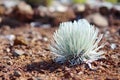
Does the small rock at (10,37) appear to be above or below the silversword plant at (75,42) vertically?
above

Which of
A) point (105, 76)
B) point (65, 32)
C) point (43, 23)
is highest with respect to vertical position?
point (43, 23)

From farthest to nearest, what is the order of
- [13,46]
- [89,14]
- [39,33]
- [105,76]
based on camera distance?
[89,14]
[39,33]
[13,46]
[105,76]

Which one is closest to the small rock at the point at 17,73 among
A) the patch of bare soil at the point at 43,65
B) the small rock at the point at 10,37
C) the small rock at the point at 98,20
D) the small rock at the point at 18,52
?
the patch of bare soil at the point at 43,65

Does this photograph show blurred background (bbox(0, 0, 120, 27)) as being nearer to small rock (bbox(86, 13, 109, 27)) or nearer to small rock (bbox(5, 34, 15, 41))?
small rock (bbox(86, 13, 109, 27))

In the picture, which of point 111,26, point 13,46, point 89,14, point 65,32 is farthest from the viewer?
point 89,14

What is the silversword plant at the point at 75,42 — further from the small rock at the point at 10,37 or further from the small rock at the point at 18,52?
the small rock at the point at 10,37

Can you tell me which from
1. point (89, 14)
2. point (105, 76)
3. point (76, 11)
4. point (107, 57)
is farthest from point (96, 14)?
point (105, 76)

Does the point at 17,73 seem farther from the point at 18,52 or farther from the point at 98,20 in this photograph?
the point at 98,20

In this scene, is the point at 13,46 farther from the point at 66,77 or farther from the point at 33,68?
the point at 66,77
